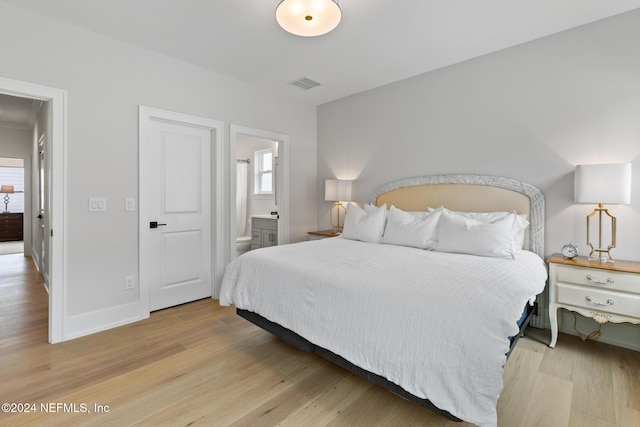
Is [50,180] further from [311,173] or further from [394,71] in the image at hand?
[394,71]

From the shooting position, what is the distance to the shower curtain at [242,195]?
5.93 meters

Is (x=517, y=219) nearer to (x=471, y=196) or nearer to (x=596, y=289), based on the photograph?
(x=471, y=196)

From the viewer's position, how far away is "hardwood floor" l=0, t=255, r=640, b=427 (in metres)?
1.67

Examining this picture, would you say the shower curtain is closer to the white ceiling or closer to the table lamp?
the white ceiling

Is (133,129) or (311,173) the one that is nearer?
(133,129)

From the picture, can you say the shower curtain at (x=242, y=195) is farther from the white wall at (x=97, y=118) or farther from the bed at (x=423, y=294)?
the bed at (x=423, y=294)

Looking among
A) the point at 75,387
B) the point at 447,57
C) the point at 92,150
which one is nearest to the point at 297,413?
the point at 75,387

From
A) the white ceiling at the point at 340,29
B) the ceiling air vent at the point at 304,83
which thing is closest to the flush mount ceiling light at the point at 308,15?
the white ceiling at the point at 340,29

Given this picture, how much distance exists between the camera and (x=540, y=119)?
2.84 metres

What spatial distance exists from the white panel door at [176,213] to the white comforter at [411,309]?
124 centimetres

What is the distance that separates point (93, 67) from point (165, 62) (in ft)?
2.17

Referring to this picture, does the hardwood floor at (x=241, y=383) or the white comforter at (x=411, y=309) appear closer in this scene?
the white comforter at (x=411, y=309)

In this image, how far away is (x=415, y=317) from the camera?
1500 millimetres

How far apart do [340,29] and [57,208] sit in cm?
281
